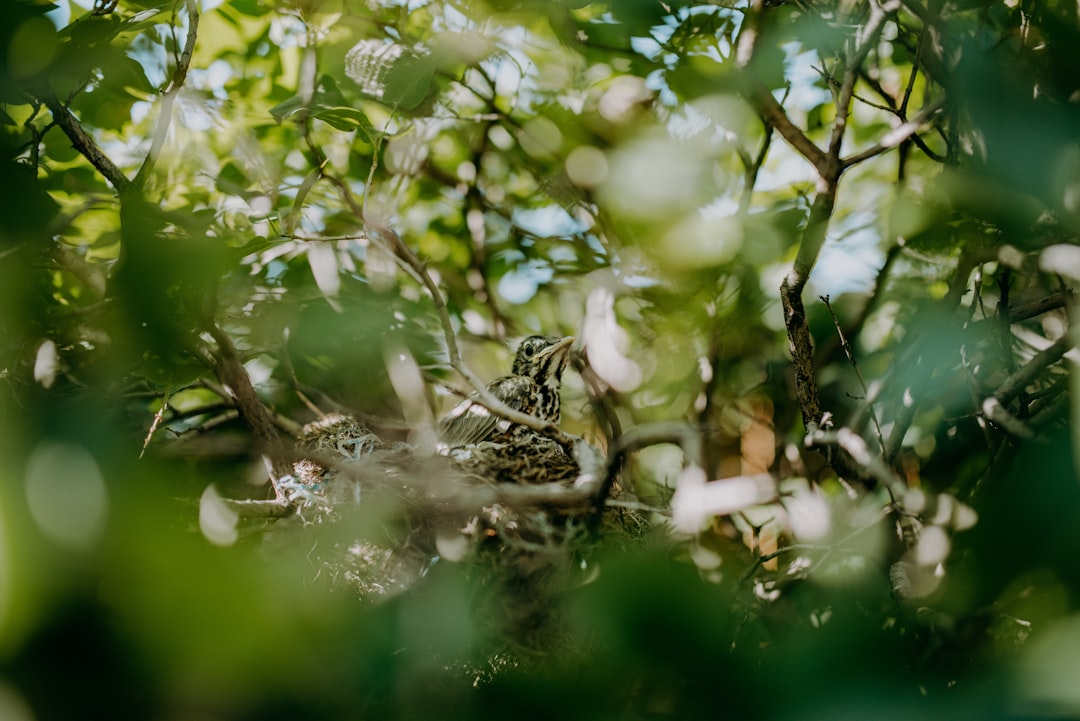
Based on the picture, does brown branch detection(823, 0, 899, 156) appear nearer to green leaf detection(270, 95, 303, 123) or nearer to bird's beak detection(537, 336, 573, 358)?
green leaf detection(270, 95, 303, 123)

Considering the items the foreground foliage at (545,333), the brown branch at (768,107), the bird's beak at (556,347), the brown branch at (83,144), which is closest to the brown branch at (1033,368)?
the foreground foliage at (545,333)

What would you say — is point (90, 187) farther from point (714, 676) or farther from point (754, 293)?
point (714, 676)

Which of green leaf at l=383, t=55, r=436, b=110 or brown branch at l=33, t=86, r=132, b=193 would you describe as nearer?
brown branch at l=33, t=86, r=132, b=193

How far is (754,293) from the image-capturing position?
238cm

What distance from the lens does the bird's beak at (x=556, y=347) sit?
2707 millimetres

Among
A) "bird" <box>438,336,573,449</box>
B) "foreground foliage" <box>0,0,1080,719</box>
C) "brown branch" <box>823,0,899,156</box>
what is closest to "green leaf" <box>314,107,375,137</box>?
"foreground foliage" <box>0,0,1080,719</box>

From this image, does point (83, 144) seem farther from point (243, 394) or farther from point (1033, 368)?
point (1033, 368)

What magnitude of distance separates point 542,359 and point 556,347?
0.08 m

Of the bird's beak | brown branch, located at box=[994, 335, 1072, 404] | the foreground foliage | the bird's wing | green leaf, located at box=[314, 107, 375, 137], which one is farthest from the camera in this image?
the bird's beak

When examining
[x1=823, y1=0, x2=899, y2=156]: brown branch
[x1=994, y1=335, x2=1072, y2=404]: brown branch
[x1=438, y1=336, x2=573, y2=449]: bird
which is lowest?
[x1=438, y1=336, x2=573, y2=449]: bird

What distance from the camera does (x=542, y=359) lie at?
2781 millimetres

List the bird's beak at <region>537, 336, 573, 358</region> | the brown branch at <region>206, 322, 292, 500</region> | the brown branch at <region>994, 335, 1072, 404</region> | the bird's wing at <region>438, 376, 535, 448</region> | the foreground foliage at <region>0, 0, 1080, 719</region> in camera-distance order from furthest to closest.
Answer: the bird's beak at <region>537, 336, 573, 358</region>
the bird's wing at <region>438, 376, 535, 448</region>
the brown branch at <region>206, 322, 292, 500</region>
the brown branch at <region>994, 335, 1072, 404</region>
the foreground foliage at <region>0, 0, 1080, 719</region>

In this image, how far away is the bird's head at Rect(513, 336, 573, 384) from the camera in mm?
2758

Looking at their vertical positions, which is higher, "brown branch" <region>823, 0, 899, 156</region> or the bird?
"brown branch" <region>823, 0, 899, 156</region>
